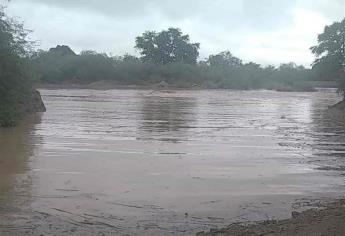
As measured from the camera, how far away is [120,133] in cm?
2200

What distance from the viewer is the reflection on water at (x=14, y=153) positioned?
37.1 ft

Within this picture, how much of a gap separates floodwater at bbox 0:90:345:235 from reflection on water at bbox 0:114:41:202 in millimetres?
27

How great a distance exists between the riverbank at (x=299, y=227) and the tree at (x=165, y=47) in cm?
11516

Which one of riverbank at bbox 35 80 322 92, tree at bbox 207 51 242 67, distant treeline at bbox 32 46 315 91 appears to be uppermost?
tree at bbox 207 51 242 67

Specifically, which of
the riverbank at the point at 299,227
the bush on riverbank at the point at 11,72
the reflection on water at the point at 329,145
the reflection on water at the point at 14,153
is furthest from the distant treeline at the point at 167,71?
the riverbank at the point at 299,227

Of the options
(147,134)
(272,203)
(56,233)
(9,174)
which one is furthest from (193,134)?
(56,233)

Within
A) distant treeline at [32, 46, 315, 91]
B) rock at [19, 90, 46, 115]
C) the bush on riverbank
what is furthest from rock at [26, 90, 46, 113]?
distant treeline at [32, 46, 315, 91]

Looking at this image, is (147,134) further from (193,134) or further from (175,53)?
(175,53)

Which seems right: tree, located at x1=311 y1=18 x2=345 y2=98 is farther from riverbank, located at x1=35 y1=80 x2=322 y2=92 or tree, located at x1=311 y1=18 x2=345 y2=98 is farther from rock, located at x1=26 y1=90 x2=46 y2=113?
rock, located at x1=26 y1=90 x2=46 y2=113

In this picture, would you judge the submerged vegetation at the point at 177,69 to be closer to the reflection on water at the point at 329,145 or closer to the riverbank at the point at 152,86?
the riverbank at the point at 152,86

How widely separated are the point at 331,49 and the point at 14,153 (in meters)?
79.8

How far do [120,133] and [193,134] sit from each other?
2.72 metres

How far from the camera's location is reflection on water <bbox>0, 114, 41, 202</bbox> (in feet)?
37.1

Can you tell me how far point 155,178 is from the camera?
12.4 meters
